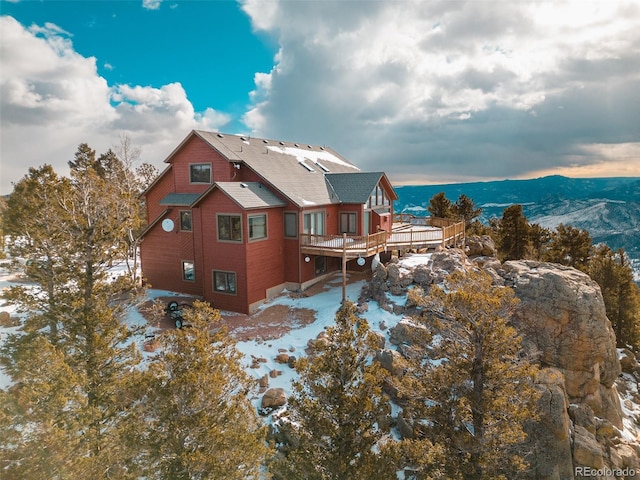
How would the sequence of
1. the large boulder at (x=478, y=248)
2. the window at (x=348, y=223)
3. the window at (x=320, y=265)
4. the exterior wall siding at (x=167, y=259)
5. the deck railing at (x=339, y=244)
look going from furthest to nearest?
the large boulder at (x=478, y=248) → the window at (x=348, y=223) → the window at (x=320, y=265) → the exterior wall siding at (x=167, y=259) → the deck railing at (x=339, y=244)

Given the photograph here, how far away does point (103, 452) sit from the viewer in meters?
8.59

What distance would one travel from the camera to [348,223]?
2633 cm

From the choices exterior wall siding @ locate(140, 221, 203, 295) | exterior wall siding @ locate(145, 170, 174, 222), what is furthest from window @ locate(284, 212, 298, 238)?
exterior wall siding @ locate(145, 170, 174, 222)

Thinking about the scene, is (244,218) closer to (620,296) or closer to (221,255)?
(221,255)

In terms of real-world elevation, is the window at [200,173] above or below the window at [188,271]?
above

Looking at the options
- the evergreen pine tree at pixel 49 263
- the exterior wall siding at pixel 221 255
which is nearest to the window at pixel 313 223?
the exterior wall siding at pixel 221 255

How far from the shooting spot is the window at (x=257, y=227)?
20531 mm

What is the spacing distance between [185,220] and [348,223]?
10.8 m

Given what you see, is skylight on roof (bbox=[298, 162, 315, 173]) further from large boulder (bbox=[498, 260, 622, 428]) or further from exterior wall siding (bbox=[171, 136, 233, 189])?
large boulder (bbox=[498, 260, 622, 428])

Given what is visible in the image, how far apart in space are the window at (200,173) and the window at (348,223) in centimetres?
927

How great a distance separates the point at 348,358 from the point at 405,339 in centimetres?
796

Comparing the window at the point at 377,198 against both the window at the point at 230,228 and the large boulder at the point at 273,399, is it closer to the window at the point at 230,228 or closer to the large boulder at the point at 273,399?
the window at the point at 230,228

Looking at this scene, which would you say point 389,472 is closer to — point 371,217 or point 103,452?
point 103,452

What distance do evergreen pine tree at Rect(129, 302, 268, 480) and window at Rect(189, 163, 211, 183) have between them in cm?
1584
